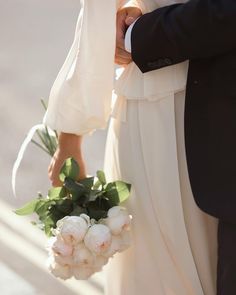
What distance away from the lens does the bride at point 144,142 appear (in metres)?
1.50

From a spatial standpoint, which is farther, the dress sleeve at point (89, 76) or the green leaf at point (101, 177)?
the green leaf at point (101, 177)

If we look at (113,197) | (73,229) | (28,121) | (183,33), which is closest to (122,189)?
(113,197)

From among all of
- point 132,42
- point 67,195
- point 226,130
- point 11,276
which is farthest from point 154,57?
point 11,276

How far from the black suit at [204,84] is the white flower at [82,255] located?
236 mm

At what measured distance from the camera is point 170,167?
1516mm

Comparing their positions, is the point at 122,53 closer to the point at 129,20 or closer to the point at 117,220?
the point at 129,20

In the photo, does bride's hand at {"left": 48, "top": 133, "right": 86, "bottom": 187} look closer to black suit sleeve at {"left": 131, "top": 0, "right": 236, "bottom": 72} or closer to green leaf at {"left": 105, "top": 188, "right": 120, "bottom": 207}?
green leaf at {"left": 105, "top": 188, "right": 120, "bottom": 207}

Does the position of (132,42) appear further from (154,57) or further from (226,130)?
(226,130)

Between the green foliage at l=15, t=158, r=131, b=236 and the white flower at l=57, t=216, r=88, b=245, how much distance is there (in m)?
0.04

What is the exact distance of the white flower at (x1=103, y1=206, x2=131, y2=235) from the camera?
152 centimetres

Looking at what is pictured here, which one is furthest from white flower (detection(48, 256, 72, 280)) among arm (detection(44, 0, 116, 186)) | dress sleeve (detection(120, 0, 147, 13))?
dress sleeve (detection(120, 0, 147, 13))

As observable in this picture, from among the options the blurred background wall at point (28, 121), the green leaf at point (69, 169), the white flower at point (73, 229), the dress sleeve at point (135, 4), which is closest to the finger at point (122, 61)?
the dress sleeve at point (135, 4)

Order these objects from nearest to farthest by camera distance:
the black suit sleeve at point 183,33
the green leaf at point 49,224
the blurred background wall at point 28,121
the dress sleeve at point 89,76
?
the black suit sleeve at point 183,33 < the dress sleeve at point 89,76 < the green leaf at point 49,224 < the blurred background wall at point 28,121

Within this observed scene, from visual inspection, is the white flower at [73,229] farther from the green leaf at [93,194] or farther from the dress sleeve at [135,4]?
the dress sleeve at [135,4]
